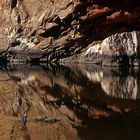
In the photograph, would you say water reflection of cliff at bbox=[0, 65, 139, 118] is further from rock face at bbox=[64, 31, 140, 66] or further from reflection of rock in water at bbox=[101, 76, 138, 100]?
rock face at bbox=[64, 31, 140, 66]

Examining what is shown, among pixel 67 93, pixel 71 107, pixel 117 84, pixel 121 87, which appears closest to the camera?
pixel 71 107

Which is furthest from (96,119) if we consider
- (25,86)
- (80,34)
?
(80,34)

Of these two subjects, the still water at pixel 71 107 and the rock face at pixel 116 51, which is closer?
the still water at pixel 71 107

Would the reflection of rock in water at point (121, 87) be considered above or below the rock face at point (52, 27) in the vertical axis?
below

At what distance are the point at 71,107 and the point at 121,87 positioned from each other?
9055mm

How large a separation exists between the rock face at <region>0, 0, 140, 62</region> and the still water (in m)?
7.34

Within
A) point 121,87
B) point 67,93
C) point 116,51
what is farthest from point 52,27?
point 67,93

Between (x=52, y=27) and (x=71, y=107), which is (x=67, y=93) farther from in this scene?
(x=52, y=27)

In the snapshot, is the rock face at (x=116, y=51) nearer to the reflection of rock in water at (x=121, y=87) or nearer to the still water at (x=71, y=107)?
the still water at (x=71, y=107)

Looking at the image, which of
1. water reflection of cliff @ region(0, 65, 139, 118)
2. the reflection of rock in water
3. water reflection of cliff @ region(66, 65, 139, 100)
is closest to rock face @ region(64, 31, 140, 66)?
water reflection of cliff @ region(66, 65, 139, 100)

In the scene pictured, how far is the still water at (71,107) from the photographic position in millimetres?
17875

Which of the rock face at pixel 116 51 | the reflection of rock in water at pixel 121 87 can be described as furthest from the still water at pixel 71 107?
the rock face at pixel 116 51

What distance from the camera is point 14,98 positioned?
2695 cm

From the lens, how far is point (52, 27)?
50125 millimetres
